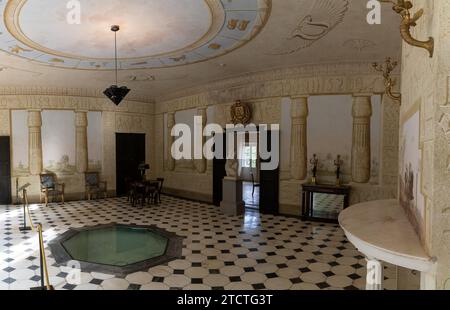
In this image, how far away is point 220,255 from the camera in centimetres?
588

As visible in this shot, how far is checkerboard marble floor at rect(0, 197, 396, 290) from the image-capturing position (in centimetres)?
469

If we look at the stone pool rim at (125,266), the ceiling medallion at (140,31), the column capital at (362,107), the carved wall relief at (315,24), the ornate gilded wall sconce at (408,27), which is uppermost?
the ceiling medallion at (140,31)

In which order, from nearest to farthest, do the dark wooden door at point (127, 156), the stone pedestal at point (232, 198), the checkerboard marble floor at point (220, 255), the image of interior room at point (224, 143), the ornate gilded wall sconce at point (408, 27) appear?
the ornate gilded wall sconce at point (408, 27) < the image of interior room at point (224, 143) < the checkerboard marble floor at point (220, 255) < the stone pedestal at point (232, 198) < the dark wooden door at point (127, 156)

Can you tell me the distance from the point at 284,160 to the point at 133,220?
15.8ft

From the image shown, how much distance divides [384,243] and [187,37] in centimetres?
574

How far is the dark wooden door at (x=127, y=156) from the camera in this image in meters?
13.0

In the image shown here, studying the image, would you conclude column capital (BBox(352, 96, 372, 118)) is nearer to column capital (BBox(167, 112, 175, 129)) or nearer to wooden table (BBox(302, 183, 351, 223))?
wooden table (BBox(302, 183, 351, 223))

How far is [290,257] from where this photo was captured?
5758 mm

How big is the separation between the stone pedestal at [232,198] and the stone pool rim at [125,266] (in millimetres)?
2460

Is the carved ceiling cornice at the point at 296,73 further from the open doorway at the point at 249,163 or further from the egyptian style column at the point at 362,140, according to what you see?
the open doorway at the point at 249,163

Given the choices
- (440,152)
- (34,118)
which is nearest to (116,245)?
(440,152)

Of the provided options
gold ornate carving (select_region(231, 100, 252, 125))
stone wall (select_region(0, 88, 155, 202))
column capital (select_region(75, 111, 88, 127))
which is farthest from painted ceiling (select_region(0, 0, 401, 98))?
column capital (select_region(75, 111, 88, 127))

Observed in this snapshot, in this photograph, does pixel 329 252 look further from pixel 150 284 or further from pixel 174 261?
pixel 150 284

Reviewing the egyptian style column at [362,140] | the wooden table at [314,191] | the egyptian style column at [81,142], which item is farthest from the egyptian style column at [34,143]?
the egyptian style column at [362,140]
